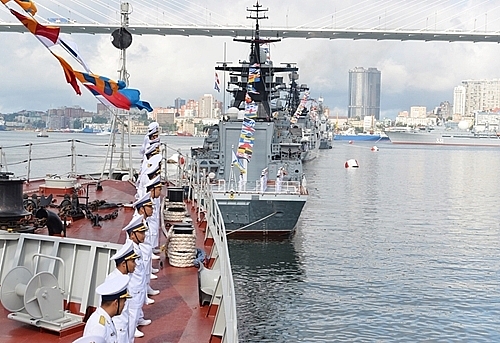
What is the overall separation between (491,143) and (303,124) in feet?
208

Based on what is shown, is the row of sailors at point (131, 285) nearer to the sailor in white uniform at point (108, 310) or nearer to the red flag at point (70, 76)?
the sailor in white uniform at point (108, 310)

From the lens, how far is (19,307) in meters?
4.90

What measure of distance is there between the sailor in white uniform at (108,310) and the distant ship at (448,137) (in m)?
126

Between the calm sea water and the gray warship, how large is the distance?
2.77 feet

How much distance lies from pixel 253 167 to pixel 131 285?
20.2 metres

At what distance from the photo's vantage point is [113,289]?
3230 millimetres

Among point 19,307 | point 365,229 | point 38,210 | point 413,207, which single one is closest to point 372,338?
point 38,210

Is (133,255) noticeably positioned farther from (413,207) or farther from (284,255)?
(413,207)

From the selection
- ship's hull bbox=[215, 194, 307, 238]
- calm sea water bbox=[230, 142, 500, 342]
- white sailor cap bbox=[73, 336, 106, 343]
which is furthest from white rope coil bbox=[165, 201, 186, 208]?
ship's hull bbox=[215, 194, 307, 238]

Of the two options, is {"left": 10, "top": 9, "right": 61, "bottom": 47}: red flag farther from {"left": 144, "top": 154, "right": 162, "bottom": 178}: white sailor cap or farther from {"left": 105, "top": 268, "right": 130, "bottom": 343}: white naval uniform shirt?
{"left": 105, "top": 268, "right": 130, "bottom": 343}: white naval uniform shirt

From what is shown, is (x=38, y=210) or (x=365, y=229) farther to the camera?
(x=365, y=229)

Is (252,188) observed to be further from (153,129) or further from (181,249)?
(181,249)

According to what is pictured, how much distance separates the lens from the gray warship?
67.0 ft

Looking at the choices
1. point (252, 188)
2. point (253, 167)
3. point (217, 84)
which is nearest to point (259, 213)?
point (252, 188)
